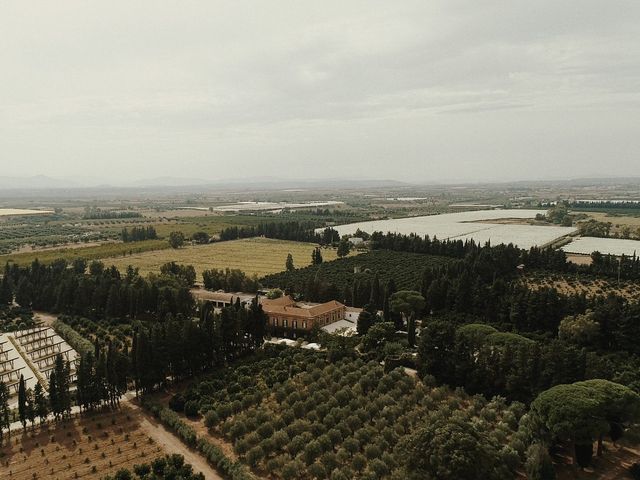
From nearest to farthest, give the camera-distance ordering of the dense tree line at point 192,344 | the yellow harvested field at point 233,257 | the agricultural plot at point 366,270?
the dense tree line at point 192,344
the agricultural plot at point 366,270
the yellow harvested field at point 233,257

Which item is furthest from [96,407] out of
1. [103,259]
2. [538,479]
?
[103,259]

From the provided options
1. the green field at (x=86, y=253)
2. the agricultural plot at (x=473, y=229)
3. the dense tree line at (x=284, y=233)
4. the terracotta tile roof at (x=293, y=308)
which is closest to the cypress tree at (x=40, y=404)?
the terracotta tile roof at (x=293, y=308)

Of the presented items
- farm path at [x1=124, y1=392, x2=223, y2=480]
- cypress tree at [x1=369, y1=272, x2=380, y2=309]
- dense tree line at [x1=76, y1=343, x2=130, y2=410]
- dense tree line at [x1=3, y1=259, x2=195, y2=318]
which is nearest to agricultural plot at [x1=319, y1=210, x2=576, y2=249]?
cypress tree at [x1=369, y1=272, x2=380, y2=309]

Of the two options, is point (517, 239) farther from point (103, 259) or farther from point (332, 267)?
point (103, 259)

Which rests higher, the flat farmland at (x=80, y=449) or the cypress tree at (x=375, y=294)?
A: the cypress tree at (x=375, y=294)

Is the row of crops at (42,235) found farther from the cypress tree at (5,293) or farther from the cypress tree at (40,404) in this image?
the cypress tree at (40,404)

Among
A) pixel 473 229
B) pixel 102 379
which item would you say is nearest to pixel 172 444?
pixel 102 379
